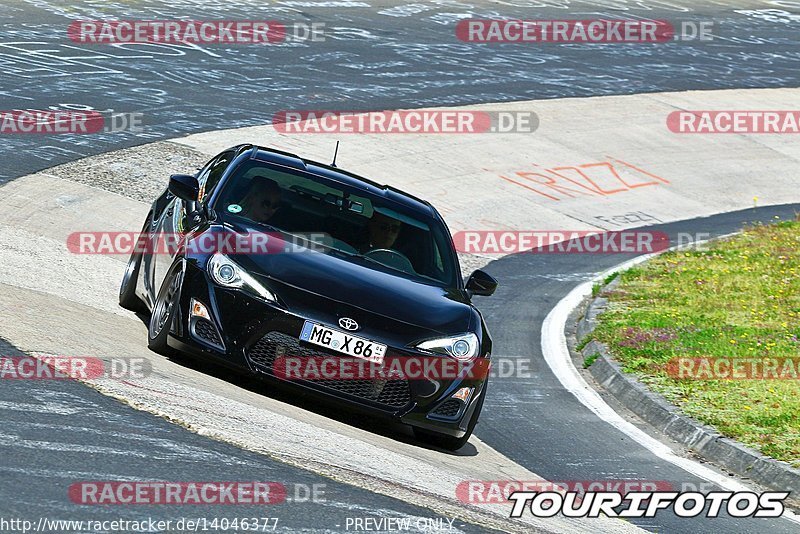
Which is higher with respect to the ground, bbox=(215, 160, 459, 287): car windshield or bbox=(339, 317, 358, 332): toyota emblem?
bbox=(215, 160, 459, 287): car windshield

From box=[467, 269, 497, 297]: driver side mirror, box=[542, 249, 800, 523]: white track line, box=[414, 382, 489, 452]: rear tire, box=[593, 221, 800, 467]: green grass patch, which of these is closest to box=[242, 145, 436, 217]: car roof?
box=[467, 269, 497, 297]: driver side mirror

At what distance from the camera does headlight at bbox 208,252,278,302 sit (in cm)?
760

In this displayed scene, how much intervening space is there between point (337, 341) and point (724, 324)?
21.9 feet

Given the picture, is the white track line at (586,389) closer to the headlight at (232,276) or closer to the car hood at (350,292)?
the car hood at (350,292)

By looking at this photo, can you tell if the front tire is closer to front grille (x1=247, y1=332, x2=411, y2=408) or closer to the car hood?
the car hood

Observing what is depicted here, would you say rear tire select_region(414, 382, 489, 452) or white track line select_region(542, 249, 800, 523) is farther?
white track line select_region(542, 249, 800, 523)

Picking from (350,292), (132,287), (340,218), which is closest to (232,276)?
(350,292)

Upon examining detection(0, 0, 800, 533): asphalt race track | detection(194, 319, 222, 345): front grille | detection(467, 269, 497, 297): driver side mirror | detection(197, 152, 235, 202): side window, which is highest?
detection(197, 152, 235, 202): side window

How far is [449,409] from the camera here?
779 centimetres

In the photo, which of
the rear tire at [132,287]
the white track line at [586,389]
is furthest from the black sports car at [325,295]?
the white track line at [586,389]

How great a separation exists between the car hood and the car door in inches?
37.5

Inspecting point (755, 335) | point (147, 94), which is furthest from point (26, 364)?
point (147, 94)

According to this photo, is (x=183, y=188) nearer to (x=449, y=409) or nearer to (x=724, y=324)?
(x=449, y=409)

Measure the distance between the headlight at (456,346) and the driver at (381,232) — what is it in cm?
121
